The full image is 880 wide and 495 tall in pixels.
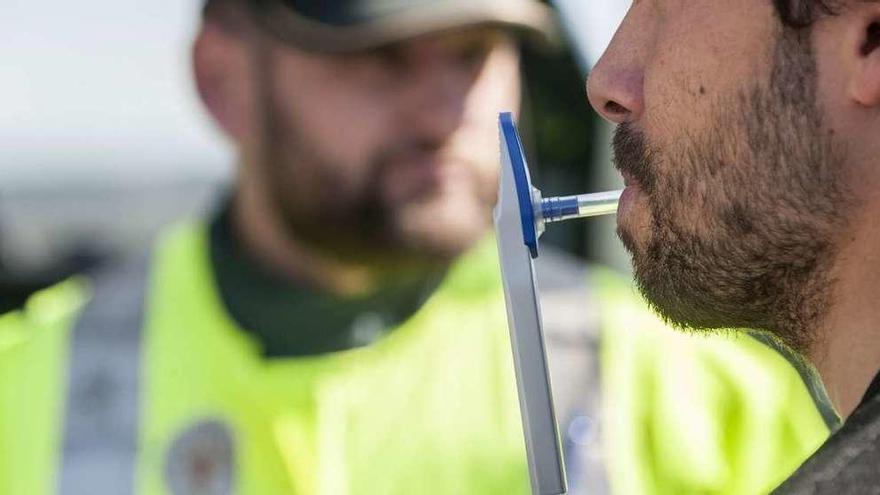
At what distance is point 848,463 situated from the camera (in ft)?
3.92

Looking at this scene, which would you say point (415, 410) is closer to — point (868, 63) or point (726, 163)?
point (726, 163)

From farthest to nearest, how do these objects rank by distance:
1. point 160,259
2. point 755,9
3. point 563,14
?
point 563,14 < point 160,259 < point 755,9

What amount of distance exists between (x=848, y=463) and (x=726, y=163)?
356 mm

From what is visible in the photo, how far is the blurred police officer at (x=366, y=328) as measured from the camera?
2.51 metres

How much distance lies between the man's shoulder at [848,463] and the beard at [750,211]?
24 centimetres

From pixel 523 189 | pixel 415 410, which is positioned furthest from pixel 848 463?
pixel 415 410

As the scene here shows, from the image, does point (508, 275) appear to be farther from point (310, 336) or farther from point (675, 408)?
point (310, 336)

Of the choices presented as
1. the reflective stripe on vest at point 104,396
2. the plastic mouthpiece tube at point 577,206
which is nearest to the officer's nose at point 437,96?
the reflective stripe on vest at point 104,396

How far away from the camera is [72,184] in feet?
15.7

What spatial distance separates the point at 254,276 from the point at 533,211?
54.0 inches

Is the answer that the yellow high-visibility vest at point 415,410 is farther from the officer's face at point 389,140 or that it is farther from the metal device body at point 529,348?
the metal device body at point 529,348

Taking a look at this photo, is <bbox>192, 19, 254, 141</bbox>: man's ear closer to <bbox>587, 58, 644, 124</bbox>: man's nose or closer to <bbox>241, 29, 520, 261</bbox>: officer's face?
<bbox>241, 29, 520, 261</bbox>: officer's face

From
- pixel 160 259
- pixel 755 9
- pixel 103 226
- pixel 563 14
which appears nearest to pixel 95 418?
pixel 160 259

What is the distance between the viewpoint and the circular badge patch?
2.55 meters
